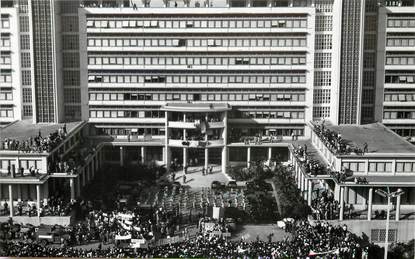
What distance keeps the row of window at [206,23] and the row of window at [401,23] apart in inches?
386

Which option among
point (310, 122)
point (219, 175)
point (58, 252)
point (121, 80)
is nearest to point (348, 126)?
point (310, 122)

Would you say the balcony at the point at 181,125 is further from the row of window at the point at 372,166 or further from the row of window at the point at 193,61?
the row of window at the point at 372,166

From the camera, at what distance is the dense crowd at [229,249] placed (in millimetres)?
49219

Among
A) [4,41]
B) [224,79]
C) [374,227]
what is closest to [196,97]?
[224,79]

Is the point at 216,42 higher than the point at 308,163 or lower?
higher

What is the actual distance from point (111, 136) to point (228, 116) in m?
14.3

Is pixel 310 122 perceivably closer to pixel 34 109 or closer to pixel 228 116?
pixel 228 116

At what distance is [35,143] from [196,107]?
19.5m

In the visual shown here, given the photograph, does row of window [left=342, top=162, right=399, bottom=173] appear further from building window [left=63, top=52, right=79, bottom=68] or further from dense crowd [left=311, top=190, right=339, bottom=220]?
building window [left=63, top=52, right=79, bottom=68]

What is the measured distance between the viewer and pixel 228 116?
81.6 metres

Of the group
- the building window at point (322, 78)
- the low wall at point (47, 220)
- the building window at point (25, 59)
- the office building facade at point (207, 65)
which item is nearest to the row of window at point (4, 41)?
the office building facade at point (207, 65)

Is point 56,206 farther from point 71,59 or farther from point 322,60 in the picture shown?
point 322,60

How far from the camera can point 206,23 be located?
79.1 meters

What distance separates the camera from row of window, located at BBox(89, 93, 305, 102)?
81125 mm
